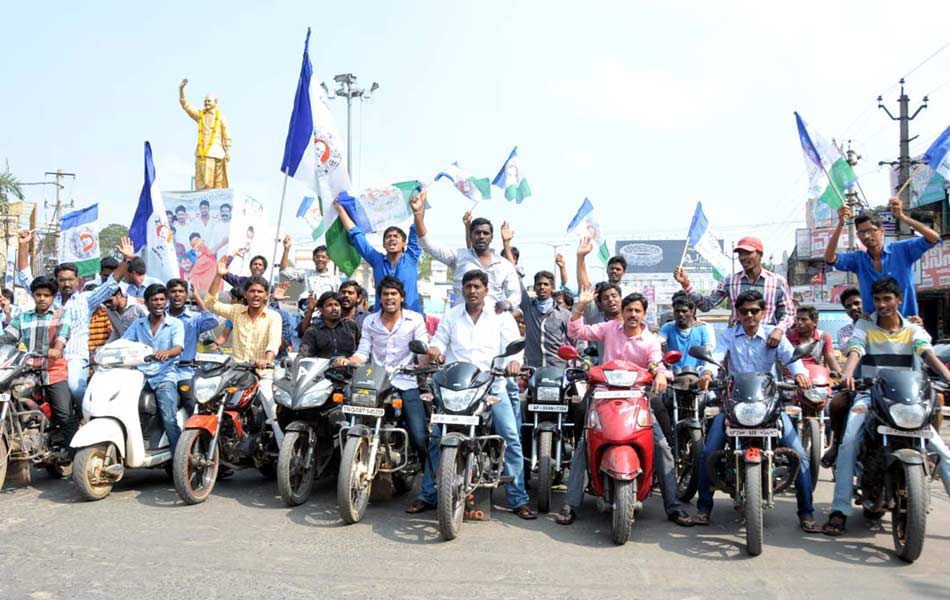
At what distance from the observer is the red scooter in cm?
504

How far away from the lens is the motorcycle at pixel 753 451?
15.8ft

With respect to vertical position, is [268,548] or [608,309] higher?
[608,309]

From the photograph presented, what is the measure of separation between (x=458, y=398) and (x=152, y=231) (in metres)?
5.88

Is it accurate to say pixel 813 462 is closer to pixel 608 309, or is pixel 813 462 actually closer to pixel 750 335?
pixel 750 335

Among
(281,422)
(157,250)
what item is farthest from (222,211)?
(281,422)

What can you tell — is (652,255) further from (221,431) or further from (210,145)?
(221,431)

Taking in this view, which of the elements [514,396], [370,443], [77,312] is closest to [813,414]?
[514,396]

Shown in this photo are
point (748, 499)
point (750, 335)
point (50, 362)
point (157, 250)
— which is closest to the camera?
point (748, 499)

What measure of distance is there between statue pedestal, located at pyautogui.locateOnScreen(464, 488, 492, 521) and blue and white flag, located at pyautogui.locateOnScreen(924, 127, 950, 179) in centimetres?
574

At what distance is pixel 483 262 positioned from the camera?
705cm

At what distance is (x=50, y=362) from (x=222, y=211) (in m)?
9.19

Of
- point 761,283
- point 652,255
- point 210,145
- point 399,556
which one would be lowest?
point 399,556

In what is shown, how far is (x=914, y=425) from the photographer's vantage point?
4836 mm

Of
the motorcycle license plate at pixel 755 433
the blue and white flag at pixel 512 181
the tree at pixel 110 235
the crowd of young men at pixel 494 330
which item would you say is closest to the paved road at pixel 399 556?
the crowd of young men at pixel 494 330
